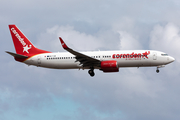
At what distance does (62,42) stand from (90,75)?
34.1ft

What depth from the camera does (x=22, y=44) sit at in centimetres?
6397

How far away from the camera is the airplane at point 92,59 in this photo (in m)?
57.3

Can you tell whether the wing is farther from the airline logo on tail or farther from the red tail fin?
the airline logo on tail

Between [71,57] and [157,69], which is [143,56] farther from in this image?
[71,57]

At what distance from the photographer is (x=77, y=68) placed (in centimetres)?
6047

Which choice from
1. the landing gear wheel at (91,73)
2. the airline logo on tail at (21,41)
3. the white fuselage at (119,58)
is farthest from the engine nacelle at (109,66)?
the airline logo on tail at (21,41)

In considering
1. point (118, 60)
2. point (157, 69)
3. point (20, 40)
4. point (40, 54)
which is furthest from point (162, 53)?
point (20, 40)

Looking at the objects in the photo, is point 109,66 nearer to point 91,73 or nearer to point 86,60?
point 86,60

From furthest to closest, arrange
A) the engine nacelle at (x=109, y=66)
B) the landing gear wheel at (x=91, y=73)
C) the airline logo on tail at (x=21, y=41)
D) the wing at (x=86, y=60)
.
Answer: the airline logo on tail at (x=21, y=41), the landing gear wheel at (x=91, y=73), the engine nacelle at (x=109, y=66), the wing at (x=86, y=60)

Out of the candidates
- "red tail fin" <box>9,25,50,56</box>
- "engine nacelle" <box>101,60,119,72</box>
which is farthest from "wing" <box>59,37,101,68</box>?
"red tail fin" <box>9,25,50,56</box>

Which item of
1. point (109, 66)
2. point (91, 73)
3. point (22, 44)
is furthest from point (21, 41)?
point (109, 66)

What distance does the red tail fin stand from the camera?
207 feet

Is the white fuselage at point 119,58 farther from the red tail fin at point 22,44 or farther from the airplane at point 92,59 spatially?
the red tail fin at point 22,44

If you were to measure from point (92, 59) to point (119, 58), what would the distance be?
15.4 feet
